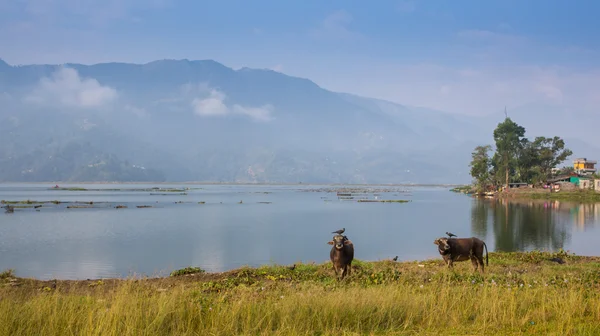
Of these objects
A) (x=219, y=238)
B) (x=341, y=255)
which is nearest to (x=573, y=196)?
(x=219, y=238)

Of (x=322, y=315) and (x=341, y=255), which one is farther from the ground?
(x=341, y=255)

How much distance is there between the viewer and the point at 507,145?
104 metres

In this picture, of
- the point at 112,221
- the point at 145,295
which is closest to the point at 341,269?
the point at 145,295

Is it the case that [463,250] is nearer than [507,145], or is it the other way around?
[463,250]

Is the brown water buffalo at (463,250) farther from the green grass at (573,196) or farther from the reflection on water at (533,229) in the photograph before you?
the green grass at (573,196)

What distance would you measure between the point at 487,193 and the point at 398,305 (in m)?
104

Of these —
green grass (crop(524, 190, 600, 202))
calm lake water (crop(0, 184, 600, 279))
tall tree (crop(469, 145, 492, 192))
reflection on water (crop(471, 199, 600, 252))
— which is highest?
tall tree (crop(469, 145, 492, 192))

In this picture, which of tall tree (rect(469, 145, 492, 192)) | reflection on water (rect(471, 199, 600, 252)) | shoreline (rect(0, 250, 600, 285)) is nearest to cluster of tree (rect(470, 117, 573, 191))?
tall tree (rect(469, 145, 492, 192))

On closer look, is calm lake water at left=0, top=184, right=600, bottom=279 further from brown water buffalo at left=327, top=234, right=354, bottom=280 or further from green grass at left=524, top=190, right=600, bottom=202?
green grass at left=524, top=190, right=600, bottom=202

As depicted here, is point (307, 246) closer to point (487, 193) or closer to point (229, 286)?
point (229, 286)

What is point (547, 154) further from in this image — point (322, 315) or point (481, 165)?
point (322, 315)

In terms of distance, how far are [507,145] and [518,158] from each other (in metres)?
3.74

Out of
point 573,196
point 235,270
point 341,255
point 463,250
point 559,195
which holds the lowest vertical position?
point 235,270

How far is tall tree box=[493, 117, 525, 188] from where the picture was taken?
341 ft
